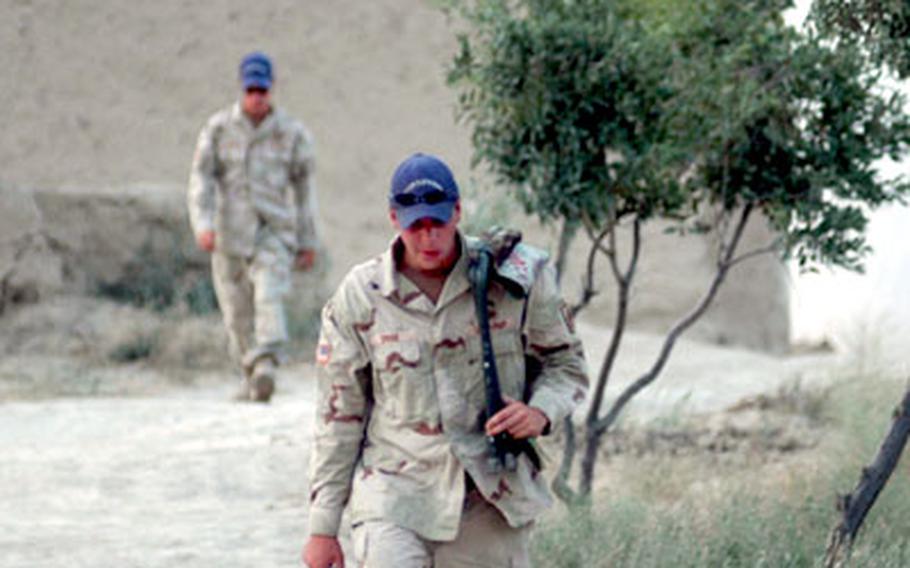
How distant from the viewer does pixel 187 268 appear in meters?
14.5

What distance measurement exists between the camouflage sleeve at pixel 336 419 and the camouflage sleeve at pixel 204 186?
6.03 meters

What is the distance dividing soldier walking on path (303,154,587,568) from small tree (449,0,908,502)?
2.36 metres

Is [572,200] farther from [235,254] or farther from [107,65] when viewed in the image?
[107,65]

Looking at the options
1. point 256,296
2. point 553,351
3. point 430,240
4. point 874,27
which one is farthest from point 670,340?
point 256,296

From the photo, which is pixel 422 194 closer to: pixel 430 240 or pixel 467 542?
pixel 430 240

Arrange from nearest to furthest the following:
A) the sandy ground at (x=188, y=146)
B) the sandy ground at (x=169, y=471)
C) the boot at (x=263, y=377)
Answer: the sandy ground at (x=169, y=471) → the sandy ground at (x=188, y=146) → the boot at (x=263, y=377)

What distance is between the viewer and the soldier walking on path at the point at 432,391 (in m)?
3.94

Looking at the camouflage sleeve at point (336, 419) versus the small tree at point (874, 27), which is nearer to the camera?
the camouflage sleeve at point (336, 419)

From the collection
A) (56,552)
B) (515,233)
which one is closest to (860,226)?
(515,233)

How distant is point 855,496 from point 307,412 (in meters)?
4.72

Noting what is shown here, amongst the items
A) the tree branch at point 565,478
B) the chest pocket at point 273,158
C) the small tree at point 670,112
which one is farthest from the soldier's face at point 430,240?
the chest pocket at point 273,158

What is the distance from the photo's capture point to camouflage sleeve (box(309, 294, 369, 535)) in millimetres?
4027

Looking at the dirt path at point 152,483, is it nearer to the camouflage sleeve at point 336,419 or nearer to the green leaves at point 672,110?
the green leaves at point 672,110

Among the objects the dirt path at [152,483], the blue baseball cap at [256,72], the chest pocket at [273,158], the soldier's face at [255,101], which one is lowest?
the dirt path at [152,483]
